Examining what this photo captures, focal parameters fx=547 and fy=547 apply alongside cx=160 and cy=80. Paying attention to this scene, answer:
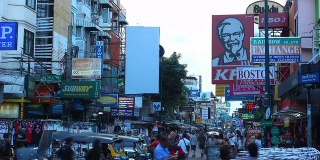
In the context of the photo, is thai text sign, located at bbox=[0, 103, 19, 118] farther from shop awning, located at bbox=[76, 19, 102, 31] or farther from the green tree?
the green tree

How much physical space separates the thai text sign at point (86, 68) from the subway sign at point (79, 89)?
1521 millimetres

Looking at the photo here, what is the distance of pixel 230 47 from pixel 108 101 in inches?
482

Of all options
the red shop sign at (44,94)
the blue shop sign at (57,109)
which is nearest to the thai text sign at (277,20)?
the red shop sign at (44,94)

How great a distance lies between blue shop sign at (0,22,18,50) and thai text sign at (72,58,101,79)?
11.4 meters

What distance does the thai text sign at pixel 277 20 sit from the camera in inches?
1311

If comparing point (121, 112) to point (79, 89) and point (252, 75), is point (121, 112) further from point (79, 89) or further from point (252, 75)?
point (252, 75)

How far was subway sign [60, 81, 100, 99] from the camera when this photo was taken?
3194 centimetres

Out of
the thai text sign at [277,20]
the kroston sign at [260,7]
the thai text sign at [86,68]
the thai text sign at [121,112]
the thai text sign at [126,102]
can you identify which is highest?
the kroston sign at [260,7]

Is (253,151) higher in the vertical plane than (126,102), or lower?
lower

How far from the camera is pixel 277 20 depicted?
1342 inches

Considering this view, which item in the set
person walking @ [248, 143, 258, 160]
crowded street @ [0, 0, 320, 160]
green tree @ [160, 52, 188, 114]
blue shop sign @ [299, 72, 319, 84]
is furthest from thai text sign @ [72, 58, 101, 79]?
green tree @ [160, 52, 188, 114]

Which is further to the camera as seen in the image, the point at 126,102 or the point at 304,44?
the point at 126,102

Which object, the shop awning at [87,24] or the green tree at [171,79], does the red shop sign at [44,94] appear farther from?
the green tree at [171,79]

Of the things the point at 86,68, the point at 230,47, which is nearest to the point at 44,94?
the point at 86,68
